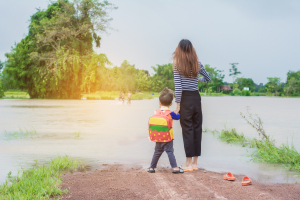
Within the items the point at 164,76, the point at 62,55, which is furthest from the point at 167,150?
the point at 164,76

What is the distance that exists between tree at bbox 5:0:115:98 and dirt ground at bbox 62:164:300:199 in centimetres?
2993

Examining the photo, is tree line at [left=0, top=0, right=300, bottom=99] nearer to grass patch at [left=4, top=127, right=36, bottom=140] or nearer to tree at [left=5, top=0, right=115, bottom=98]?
tree at [left=5, top=0, right=115, bottom=98]

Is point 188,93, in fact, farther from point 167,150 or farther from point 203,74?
point 167,150

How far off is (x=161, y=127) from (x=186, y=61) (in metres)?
1.13

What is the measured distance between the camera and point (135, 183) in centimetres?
375

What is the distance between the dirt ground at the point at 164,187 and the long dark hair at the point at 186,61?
160 cm

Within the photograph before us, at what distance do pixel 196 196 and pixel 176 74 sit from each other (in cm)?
196

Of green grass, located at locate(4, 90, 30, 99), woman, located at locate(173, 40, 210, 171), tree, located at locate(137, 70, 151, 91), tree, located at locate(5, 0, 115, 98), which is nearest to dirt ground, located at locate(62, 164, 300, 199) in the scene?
woman, located at locate(173, 40, 210, 171)

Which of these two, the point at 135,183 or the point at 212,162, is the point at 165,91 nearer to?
the point at 135,183

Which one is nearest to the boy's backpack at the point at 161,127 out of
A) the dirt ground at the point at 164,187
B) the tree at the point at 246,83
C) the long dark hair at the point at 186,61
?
the dirt ground at the point at 164,187

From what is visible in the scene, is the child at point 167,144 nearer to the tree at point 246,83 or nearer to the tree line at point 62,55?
the tree line at point 62,55

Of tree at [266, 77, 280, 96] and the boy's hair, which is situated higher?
tree at [266, 77, 280, 96]

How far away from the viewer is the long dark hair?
4426 millimetres

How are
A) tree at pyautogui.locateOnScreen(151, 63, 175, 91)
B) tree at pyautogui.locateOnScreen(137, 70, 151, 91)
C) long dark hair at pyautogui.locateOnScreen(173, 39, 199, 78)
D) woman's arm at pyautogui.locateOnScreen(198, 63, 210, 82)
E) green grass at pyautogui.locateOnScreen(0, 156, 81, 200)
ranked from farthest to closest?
tree at pyautogui.locateOnScreen(151, 63, 175, 91)
tree at pyautogui.locateOnScreen(137, 70, 151, 91)
woman's arm at pyautogui.locateOnScreen(198, 63, 210, 82)
long dark hair at pyautogui.locateOnScreen(173, 39, 199, 78)
green grass at pyautogui.locateOnScreen(0, 156, 81, 200)
